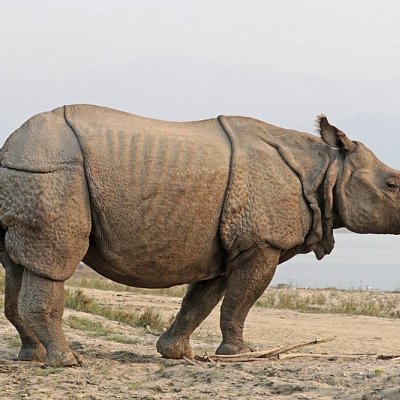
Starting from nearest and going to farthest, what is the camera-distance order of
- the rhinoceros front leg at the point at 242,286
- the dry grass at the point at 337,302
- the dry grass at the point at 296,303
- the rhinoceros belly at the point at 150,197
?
the rhinoceros belly at the point at 150,197, the rhinoceros front leg at the point at 242,286, the dry grass at the point at 296,303, the dry grass at the point at 337,302

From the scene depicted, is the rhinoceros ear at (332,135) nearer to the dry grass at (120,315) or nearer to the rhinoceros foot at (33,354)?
the rhinoceros foot at (33,354)

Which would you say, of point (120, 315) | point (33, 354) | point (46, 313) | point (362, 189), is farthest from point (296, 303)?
point (46, 313)

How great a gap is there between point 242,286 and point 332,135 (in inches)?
63.5

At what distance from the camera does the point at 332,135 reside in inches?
366

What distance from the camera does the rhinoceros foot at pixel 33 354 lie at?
8875 mm

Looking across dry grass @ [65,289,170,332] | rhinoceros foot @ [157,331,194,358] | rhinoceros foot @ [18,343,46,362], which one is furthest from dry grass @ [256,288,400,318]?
rhinoceros foot @ [18,343,46,362]

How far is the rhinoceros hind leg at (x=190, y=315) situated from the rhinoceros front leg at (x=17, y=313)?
1.12m

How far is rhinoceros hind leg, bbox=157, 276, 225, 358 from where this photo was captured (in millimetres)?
9258

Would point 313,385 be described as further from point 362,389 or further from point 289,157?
point 289,157

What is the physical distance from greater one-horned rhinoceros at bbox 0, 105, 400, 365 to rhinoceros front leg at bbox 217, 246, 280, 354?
1cm

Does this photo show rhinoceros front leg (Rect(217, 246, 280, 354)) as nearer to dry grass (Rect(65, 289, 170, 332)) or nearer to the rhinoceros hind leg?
the rhinoceros hind leg

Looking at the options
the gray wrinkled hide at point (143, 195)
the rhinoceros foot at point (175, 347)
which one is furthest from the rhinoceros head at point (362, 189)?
the rhinoceros foot at point (175, 347)

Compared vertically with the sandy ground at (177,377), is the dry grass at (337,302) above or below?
above

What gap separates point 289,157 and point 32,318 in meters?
2.55
